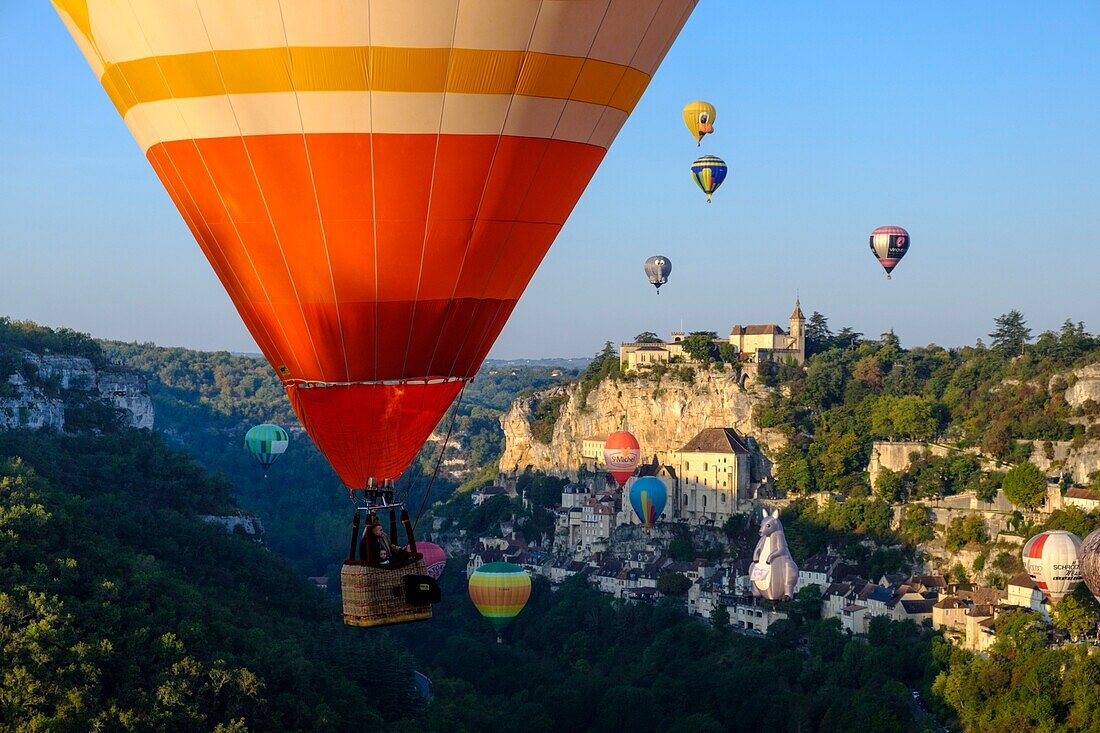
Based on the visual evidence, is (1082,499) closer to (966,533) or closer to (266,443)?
(966,533)

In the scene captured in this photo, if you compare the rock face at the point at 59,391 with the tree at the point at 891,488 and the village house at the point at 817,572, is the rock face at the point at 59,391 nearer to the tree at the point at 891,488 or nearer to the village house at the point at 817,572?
the village house at the point at 817,572

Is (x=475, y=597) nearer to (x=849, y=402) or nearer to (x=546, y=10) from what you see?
(x=849, y=402)

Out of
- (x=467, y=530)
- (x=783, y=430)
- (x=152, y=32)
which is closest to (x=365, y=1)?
(x=152, y=32)

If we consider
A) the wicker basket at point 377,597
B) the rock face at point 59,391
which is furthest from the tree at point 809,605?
the wicker basket at point 377,597

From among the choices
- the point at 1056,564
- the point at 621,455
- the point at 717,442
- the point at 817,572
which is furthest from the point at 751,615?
the point at 621,455

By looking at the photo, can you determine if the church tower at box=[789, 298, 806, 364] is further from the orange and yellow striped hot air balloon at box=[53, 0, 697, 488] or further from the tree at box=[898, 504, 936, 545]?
the orange and yellow striped hot air balloon at box=[53, 0, 697, 488]

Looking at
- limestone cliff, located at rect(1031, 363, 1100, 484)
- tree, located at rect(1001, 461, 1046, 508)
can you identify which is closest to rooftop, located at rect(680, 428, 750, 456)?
limestone cliff, located at rect(1031, 363, 1100, 484)
